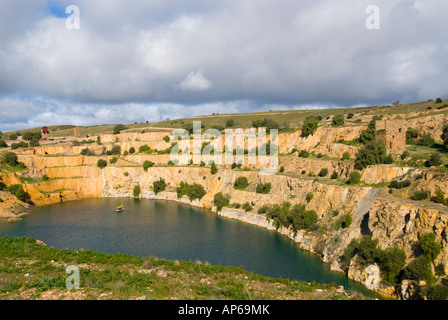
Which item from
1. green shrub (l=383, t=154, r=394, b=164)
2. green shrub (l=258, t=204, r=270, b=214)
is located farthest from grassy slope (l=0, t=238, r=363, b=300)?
green shrub (l=383, t=154, r=394, b=164)

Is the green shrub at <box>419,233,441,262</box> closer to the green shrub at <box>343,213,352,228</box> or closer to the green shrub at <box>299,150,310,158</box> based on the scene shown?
the green shrub at <box>343,213,352,228</box>

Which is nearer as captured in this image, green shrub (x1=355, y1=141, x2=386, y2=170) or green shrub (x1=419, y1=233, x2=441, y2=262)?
green shrub (x1=419, y1=233, x2=441, y2=262)

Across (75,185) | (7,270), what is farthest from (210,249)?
(75,185)

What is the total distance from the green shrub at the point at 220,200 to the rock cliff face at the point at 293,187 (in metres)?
0.84

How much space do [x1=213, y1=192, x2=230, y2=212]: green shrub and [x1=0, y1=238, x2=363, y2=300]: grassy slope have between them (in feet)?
81.6

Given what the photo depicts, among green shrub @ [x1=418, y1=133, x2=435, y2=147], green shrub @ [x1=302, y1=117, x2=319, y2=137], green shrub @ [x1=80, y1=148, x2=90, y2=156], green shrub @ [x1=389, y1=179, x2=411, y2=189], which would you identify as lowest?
green shrub @ [x1=389, y1=179, x2=411, y2=189]

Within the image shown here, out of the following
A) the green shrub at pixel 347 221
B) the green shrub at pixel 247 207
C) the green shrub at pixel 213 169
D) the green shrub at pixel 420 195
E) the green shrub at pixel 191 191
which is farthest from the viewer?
the green shrub at pixel 213 169

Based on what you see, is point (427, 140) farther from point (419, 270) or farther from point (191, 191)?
point (191, 191)

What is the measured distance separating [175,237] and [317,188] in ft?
57.0

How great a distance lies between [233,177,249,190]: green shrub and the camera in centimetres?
4742

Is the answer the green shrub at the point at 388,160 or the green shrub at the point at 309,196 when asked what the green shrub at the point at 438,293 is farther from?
the green shrub at the point at 388,160

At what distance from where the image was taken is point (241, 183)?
4775 cm

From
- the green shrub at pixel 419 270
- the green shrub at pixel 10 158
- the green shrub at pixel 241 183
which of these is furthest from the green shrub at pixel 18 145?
the green shrub at pixel 419 270

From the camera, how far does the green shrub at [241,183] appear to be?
4742 cm
